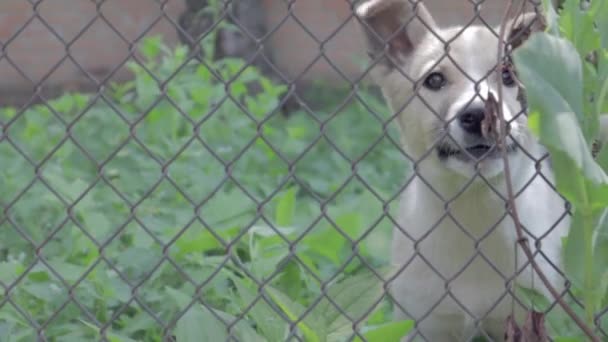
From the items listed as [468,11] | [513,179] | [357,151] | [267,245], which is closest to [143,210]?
[267,245]

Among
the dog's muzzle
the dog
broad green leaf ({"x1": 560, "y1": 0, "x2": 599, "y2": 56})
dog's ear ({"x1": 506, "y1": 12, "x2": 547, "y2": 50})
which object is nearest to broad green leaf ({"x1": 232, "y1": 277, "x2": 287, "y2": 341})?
the dog

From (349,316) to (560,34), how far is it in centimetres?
91

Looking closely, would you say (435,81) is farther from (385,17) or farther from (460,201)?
(460,201)

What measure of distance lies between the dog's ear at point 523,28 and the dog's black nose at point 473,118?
1.27 ft

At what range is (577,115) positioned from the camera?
2533 millimetres

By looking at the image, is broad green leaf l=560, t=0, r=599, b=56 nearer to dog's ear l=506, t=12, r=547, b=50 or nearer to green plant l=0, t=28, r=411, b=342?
dog's ear l=506, t=12, r=547, b=50

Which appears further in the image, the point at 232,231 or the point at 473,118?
the point at 232,231

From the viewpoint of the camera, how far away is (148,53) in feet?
19.5

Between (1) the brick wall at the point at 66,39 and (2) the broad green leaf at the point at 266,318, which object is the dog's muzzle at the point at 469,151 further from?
(1) the brick wall at the point at 66,39

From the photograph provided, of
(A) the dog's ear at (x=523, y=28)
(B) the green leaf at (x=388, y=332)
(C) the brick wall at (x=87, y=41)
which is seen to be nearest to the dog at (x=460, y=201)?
(A) the dog's ear at (x=523, y=28)

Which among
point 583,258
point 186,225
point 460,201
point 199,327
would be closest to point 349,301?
point 199,327

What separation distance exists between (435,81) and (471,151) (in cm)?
36

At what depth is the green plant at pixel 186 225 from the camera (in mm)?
3115

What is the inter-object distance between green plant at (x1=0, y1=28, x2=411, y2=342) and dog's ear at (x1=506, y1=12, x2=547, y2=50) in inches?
17.6
